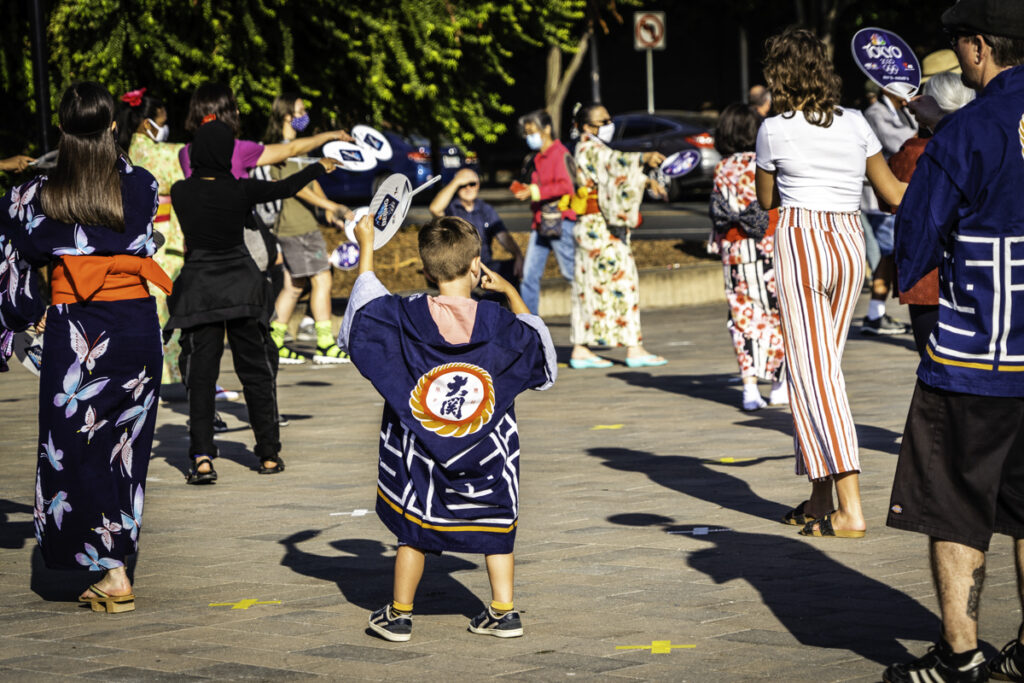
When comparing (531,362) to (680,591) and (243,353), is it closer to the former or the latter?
(680,591)

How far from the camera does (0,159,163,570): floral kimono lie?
5.52 metres

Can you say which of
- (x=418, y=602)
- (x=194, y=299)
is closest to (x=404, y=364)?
(x=418, y=602)

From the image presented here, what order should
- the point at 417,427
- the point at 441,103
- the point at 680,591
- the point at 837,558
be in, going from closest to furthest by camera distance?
the point at 417,427
the point at 680,591
the point at 837,558
the point at 441,103

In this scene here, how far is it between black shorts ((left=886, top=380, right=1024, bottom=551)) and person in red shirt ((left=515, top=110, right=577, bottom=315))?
7526 mm

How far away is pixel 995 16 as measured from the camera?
401 cm

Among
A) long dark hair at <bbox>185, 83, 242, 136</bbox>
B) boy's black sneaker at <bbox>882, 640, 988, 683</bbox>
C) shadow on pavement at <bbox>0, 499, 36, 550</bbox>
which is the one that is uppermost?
long dark hair at <bbox>185, 83, 242, 136</bbox>

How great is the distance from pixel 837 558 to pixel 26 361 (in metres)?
3.18

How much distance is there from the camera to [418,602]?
5406 mm

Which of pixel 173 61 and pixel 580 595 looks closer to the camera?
pixel 580 595

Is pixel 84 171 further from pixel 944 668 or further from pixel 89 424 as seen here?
pixel 944 668

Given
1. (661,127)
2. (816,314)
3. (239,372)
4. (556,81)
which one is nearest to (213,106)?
(239,372)

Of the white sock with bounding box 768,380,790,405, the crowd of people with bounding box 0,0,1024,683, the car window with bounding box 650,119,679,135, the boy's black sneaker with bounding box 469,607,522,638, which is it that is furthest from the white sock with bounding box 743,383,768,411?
the car window with bounding box 650,119,679,135

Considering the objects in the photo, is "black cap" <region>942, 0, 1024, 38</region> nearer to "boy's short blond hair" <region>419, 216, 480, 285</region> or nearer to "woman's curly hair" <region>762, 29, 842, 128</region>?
"boy's short blond hair" <region>419, 216, 480, 285</region>

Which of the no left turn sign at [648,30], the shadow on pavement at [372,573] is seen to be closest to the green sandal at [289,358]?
the shadow on pavement at [372,573]
